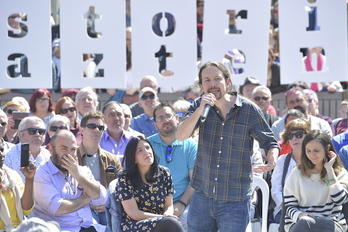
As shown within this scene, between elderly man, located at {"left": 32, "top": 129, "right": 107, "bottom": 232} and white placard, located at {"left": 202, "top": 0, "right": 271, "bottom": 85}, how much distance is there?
4308 millimetres

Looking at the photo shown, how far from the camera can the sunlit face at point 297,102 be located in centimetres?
954

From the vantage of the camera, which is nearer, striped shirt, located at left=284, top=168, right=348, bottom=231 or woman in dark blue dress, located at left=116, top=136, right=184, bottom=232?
woman in dark blue dress, located at left=116, top=136, right=184, bottom=232

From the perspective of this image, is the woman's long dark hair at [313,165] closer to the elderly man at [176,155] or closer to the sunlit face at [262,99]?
the elderly man at [176,155]

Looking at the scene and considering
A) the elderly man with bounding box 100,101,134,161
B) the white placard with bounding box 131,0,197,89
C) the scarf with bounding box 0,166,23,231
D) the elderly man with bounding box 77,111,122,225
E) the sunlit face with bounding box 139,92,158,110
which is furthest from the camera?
the white placard with bounding box 131,0,197,89

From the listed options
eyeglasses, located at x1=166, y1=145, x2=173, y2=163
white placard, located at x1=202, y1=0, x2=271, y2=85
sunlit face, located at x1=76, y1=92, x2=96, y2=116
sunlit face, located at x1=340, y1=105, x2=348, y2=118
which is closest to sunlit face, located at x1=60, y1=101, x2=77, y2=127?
sunlit face, located at x1=76, y1=92, x2=96, y2=116

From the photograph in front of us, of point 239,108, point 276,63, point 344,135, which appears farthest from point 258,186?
point 276,63

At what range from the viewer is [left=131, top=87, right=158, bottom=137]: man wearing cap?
368 inches

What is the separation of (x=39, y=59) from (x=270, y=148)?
567 cm

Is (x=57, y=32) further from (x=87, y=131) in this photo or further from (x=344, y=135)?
(x=344, y=135)

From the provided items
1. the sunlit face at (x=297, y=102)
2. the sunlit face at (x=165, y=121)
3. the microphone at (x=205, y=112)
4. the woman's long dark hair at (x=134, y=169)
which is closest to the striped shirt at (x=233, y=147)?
the microphone at (x=205, y=112)

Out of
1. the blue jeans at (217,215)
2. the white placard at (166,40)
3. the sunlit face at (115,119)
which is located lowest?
the blue jeans at (217,215)

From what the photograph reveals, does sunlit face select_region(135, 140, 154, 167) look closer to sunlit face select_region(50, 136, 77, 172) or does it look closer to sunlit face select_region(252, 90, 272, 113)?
sunlit face select_region(50, 136, 77, 172)

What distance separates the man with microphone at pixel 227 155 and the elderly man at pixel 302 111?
12.3ft

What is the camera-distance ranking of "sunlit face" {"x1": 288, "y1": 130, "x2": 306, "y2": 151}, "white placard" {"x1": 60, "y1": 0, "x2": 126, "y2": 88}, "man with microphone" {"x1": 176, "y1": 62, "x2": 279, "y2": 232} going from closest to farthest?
"man with microphone" {"x1": 176, "y1": 62, "x2": 279, "y2": 232} < "sunlit face" {"x1": 288, "y1": 130, "x2": 306, "y2": 151} < "white placard" {"x1": 60, "y1": 0, "x2": 126, "y2": 88}
